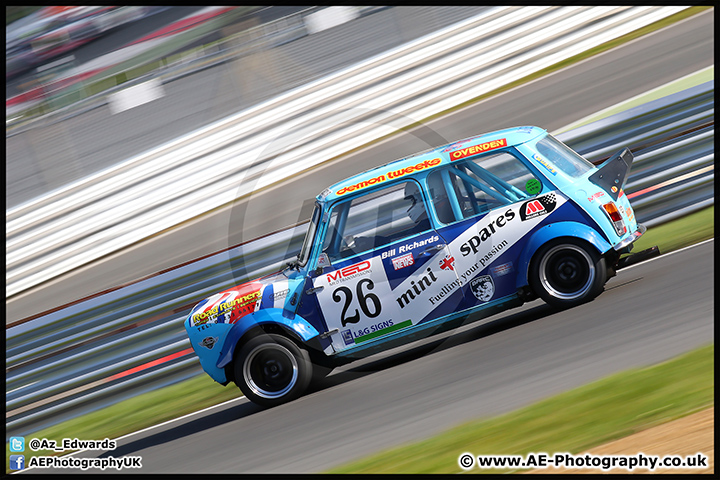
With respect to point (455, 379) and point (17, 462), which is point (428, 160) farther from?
point (17, 462)

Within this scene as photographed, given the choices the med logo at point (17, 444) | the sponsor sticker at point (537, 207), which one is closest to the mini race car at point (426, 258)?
the sponsor sticker at point (537, 207)

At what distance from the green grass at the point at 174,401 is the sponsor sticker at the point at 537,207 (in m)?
1.76

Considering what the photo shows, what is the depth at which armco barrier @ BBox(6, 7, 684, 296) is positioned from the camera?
1111 cm

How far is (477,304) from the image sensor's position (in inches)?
239

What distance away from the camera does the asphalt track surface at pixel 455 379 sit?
17.0 feet

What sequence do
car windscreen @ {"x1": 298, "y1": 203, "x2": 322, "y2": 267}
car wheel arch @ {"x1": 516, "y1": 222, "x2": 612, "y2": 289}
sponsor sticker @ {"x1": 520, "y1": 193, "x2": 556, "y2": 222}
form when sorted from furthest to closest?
car windscreen @ {"x1": 298, "y1": 203, "x2": 322, "y2": 267} < sponsor sticker @ {"x1": 520, "y1": 193, "x2": 556, "y2": 222} < car wheel arch @ {"x1": 516, "y1": 222, "x2": 612, "y2": 289}

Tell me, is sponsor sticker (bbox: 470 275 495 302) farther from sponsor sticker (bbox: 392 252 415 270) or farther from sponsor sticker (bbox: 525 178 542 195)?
sponsor sticker (bbox: 525 178 542 195)

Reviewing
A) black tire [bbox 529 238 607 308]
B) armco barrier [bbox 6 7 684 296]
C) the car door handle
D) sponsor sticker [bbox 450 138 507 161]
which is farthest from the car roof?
armco barrier [bbox 6 7 684 296]

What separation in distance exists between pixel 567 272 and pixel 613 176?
996mm

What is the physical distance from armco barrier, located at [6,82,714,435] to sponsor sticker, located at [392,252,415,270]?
2.20 m

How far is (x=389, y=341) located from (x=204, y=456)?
6.09 ft

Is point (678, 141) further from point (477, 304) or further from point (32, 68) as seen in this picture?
point (32, 68)

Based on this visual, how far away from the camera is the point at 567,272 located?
19.9 feet

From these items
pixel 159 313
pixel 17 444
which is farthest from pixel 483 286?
pixel 17 444
